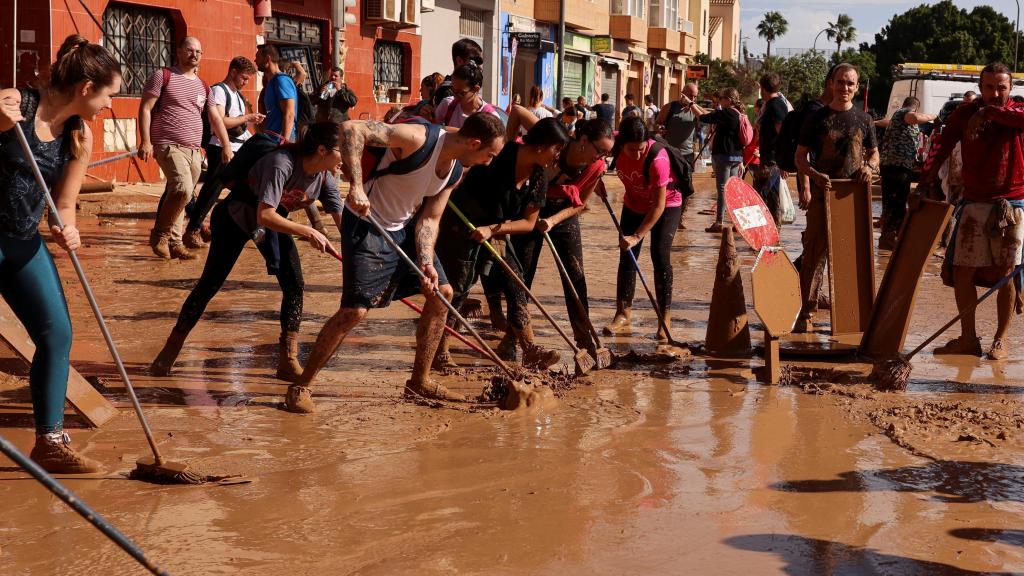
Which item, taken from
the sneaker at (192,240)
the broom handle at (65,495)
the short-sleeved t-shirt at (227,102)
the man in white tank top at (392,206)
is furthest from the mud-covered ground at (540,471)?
the short-sleeved t-shirt at (227,102)

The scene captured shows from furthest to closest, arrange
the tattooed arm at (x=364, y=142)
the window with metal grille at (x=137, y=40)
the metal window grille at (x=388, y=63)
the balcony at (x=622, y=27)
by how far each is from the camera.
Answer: the balcony at (x=622, y=27), the metal window grille at (x=388, y=63), the window with metal grille at (x=137, y=40), the tattooed arm at (x=364, y=142)

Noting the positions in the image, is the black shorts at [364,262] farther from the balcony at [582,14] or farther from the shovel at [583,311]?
the balcony at [582,14]

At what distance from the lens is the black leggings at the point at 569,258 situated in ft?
23.1

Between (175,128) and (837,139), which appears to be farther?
(175,128)

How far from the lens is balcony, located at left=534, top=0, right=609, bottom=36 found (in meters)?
34.3

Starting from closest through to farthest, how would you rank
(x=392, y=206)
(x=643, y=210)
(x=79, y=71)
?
(x=79, y=71), (x=392, y=206), (x=643, y=210)

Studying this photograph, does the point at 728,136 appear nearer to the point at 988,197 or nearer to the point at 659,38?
the point at 988,197

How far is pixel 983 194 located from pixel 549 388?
315 centimetres

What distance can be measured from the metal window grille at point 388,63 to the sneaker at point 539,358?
1813 cm

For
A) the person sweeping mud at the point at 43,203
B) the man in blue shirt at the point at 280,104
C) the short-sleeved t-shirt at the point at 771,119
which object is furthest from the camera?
the short-sleeved t-shirt at the point at 771,119

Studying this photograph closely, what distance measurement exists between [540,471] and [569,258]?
2.71 metres

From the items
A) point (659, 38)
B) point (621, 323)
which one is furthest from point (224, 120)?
point (659, 38)

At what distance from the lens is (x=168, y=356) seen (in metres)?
6.21

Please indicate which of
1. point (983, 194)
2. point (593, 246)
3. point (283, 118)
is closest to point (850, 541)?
point (983, 194)
